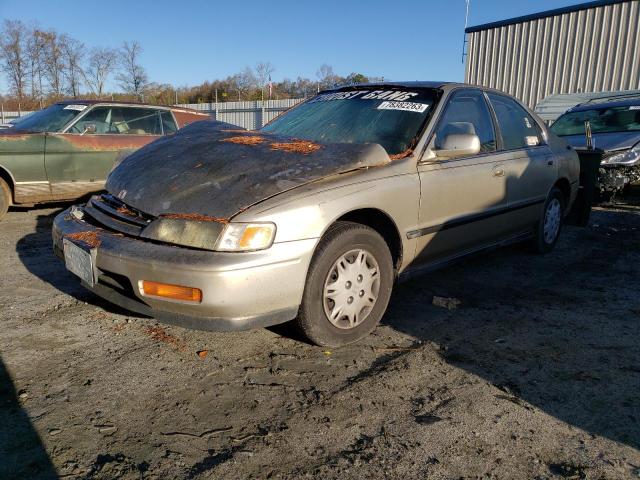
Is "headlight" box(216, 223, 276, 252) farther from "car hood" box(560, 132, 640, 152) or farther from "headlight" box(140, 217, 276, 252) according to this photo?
"car hood" box(560, 132, 640, 152)

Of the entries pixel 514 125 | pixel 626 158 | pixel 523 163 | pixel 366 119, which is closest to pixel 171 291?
pixel 366 119

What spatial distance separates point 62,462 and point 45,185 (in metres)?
5.13

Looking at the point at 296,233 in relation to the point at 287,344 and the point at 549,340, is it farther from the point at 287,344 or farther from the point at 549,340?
the point at 549,340

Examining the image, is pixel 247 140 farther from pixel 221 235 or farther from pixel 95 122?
pixel 95 122

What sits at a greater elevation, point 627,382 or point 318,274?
point 318,274

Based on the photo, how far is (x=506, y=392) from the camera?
Result: 2498mm

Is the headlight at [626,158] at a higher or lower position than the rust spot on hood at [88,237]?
higher

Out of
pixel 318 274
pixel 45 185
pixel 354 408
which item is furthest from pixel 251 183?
pixel 45 185

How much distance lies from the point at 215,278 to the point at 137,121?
5.68 meters

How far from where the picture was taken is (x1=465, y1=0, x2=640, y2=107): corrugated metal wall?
48.3 feet

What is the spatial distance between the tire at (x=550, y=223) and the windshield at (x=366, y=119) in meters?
1.96

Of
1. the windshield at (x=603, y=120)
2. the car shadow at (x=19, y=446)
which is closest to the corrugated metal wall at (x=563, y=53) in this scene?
the windshield at (x=603, y=120)

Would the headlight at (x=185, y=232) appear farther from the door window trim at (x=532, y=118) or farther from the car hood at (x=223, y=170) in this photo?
the door window trim at (x=532, y=118)

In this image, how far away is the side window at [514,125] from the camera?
4293mm
